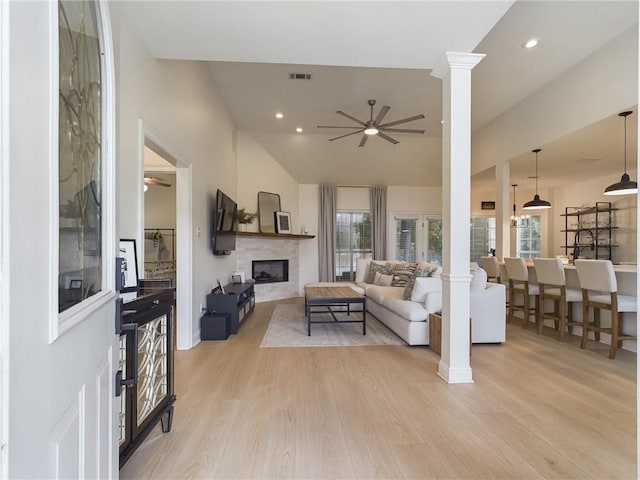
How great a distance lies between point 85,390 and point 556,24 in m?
4.65

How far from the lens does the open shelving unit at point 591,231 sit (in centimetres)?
684

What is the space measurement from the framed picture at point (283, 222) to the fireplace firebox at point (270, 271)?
2.33ft

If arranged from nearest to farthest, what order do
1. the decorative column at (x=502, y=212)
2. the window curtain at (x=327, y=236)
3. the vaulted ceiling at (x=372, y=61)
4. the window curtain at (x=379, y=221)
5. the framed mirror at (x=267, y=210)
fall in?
the vaulted ceiling at (x=372, y=61)
the decorative column at (x=502, y=212)
the framed mirror at (x=267, y=210)
the window curtain at (x=327, y=236)
the window curtain at (x=379, y=221)

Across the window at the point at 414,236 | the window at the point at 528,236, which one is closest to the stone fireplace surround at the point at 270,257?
the window at the point at 414,236

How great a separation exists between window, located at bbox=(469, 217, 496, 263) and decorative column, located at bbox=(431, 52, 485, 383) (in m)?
7.16

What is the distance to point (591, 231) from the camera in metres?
7.15

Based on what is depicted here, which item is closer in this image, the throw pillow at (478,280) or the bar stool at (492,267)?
the throw pillow at (478,280)

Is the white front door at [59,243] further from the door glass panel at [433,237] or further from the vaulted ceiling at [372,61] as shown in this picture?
the door glass panel at [433,237]

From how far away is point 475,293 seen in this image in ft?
12.1

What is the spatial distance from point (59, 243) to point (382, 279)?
5408mm

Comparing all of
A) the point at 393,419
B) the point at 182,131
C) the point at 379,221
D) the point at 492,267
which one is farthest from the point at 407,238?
the point at 393,419

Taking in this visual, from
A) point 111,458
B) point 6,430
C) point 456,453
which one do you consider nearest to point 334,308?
point 456,453

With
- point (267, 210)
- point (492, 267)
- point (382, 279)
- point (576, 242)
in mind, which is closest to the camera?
point (492, 267)

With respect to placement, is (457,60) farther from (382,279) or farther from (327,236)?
(327,236)
